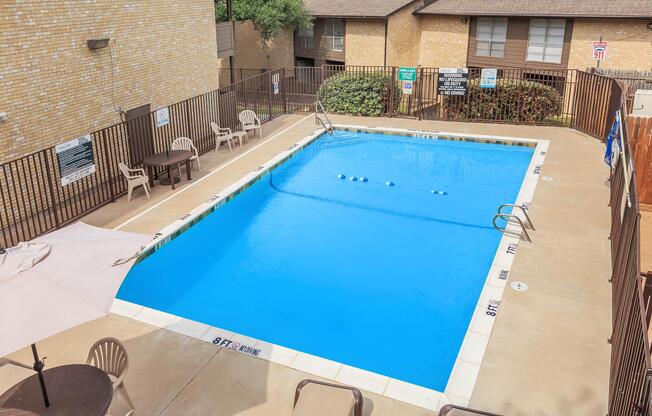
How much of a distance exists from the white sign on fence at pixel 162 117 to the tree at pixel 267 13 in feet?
51.2

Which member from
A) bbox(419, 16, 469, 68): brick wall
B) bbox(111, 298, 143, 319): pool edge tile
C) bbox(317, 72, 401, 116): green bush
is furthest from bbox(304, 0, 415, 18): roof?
bbox(111, 298, 143, 319): pool edge tile

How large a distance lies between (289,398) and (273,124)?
13.5 metres

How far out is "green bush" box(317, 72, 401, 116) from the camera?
Answer: 64.5ft

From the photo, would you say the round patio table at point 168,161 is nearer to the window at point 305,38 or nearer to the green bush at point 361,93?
the green bush at point 361,93

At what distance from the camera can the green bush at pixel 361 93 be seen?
19.7 metres

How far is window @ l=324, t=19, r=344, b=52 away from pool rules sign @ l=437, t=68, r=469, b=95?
13.5m

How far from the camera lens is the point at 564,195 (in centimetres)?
1227

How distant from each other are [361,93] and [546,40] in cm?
1219

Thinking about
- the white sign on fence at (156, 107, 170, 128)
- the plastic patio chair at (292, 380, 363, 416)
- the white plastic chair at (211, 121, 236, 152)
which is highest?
the white sign on fence at (156, 107, 170, 128)

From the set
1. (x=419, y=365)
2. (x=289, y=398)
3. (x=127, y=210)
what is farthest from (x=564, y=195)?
(x=127, y=210)

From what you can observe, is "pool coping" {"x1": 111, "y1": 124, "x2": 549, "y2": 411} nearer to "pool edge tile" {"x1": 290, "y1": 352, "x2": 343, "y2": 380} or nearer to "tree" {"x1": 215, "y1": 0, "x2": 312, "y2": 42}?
"pool edge tile" {"x1": 290, "y1": 352, "x2": 343, "y2": 380}

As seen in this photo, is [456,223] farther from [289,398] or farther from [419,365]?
[289,398]

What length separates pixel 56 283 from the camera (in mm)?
4984

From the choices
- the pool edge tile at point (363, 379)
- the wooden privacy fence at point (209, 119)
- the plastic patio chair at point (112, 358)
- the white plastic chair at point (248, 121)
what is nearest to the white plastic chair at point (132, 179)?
the wooden privacy fence at point (209, 119)
